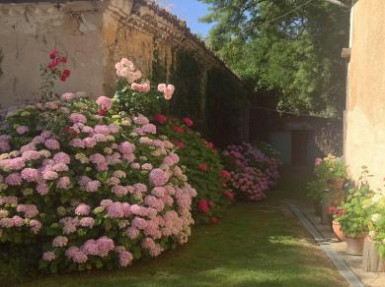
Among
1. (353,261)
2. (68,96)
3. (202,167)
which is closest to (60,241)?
(68,96)

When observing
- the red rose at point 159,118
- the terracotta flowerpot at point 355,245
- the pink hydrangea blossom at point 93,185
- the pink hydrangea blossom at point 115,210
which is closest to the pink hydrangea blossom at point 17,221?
the pink hydrangea blossom at point 93,185

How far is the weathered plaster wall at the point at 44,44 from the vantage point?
812 cm

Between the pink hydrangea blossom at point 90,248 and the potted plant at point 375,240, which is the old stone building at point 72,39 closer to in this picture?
the pink hydrangea blossom at point 90,248

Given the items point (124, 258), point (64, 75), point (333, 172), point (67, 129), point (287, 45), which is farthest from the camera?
point (287, 45)

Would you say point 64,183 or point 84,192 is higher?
point 64,183

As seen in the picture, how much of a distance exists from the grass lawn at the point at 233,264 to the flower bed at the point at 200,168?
1.11 ft

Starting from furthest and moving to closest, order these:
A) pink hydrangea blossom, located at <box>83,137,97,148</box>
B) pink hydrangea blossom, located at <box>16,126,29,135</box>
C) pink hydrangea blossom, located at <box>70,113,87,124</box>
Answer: pink hydrangea blossom, located at <box>70,113,87,124</box>, pink hydrangea blossom, located at <box>16,126,29,135</box>, pink hydrangea blossom, located at <box>83,137,97,148</box>

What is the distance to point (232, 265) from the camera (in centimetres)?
627

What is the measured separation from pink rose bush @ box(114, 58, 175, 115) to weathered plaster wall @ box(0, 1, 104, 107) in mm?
496

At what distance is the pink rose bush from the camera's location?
Result: 25.3 feet

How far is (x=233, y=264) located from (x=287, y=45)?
13.2 metres

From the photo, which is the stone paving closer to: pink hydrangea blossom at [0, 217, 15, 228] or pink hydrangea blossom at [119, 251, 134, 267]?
pink hydrangea blossom at [119, 251, 134, 267]

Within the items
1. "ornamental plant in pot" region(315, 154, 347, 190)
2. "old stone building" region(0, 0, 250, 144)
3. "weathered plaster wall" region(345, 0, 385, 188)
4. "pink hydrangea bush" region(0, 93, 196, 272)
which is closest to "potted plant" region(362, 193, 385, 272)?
"weathered plaster wall" region(345, 0, 385, 188)

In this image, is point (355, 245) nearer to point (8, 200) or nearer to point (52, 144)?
point (52, 144)
